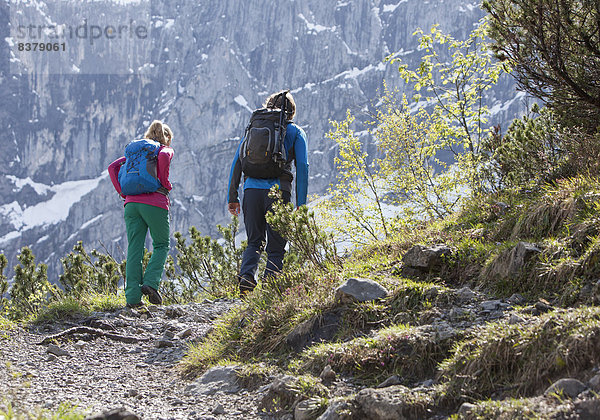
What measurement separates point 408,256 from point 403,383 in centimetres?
142

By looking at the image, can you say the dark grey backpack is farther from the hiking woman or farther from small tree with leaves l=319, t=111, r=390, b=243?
small tree with leaves l=319, t=111, r=390, b=243

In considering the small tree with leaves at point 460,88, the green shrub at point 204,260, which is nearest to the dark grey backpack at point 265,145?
the small tree with leaves at point 460,88

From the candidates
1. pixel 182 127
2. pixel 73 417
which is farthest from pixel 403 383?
pixel 182 127

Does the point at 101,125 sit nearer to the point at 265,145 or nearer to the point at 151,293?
the point at 151,293

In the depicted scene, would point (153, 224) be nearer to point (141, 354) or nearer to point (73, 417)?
point (141, 354)

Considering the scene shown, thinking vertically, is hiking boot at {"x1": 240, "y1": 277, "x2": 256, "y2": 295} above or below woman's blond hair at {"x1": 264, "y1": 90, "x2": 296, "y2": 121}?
below

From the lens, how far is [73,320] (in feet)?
20.1

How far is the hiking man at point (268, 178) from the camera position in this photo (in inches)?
228

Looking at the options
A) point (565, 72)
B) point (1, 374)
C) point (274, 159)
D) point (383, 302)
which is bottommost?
point (1, 374)

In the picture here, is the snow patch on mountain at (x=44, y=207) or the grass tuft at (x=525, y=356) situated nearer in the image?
the grass tuft at (x=525, y=356)

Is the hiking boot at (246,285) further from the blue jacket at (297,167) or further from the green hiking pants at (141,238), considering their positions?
the green hiking pants at (141,238)

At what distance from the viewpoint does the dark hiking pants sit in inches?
→ 231

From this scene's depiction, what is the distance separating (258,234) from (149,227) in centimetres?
191

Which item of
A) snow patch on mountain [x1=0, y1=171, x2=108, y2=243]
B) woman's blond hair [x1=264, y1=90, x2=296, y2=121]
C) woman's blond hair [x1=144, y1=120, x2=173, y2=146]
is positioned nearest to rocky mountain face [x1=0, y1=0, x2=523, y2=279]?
snow patch on mountain [x1=0, y1=171, x2=108, y2=243]
